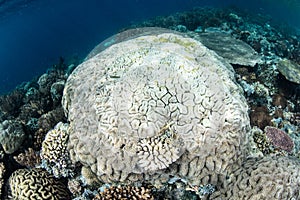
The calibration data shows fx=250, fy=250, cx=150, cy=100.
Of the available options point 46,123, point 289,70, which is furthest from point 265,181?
point 289,70

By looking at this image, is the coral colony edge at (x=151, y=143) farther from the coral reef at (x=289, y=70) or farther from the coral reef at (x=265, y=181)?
the coral reef at (x=289, y=70)

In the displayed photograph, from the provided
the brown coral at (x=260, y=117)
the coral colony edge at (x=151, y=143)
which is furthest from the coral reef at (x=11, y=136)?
the brown coral at (x=260, y=117)

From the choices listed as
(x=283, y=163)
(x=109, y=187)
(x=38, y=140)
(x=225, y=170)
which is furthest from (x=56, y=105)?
(x=283, y=163)

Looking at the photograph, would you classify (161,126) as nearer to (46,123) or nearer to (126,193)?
(126,193)

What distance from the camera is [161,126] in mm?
3719

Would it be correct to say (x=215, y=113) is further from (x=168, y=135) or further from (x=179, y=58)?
(x=179, y=58)

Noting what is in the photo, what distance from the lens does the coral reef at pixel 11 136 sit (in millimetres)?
5254

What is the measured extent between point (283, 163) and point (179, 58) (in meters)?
2.42

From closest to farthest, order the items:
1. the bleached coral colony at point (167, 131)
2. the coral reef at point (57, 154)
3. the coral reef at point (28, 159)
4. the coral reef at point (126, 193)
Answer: the bleached coral colony at point (167, 131)
the coral reef at point (126, 193)
the coral reef at point (57, 154)
the coral reef at point (28, 159)

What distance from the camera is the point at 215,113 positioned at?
393 cm

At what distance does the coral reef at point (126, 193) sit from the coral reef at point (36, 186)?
0.99 metres

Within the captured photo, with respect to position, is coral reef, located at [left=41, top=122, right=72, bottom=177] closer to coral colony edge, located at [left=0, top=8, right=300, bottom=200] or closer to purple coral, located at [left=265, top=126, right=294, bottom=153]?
coral colony edge, located at [left=0, top=8, right=300, bottom=200]

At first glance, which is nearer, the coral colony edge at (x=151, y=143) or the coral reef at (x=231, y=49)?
the coral colony edge at (x=151, y=143)

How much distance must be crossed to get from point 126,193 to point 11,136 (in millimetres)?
3111
